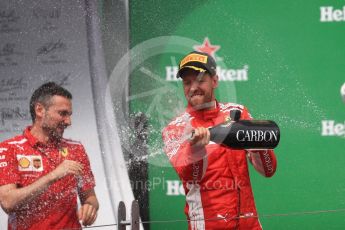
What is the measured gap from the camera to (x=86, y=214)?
3432mm

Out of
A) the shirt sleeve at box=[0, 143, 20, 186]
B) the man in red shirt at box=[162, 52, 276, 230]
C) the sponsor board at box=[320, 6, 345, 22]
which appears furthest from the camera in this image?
the sponsor board at box=[320, 6, 345, 22]

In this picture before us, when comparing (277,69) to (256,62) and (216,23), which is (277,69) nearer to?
(256,62)

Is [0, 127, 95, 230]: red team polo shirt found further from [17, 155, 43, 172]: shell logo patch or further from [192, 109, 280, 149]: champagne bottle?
[192, 109, 280, 149]: champagne bottle

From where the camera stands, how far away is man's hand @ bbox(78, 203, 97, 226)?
3.40m

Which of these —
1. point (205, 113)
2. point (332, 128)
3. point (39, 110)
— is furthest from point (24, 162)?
point (332, 128)

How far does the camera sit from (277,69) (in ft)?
12.8

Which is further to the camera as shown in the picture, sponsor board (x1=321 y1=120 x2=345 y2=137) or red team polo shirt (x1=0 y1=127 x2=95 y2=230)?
sponsor board (x1=321 y1=120 x2=345 y2=137)

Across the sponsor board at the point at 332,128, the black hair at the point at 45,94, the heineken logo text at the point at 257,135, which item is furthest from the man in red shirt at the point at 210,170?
the sponsor board at the point at 332,128

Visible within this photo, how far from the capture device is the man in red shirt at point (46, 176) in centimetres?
328

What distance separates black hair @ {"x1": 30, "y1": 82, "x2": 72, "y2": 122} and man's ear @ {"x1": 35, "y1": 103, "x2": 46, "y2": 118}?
2 centimetres

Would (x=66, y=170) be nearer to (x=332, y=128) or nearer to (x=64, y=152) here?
(x=64, y=152)

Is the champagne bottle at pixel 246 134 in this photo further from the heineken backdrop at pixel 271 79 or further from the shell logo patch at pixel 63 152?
the heineken backdrop at pixel 271 79

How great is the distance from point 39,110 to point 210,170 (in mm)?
971

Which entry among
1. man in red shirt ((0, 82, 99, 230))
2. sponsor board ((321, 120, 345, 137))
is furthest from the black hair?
sponsor board ((321, 120, 345, 137))
